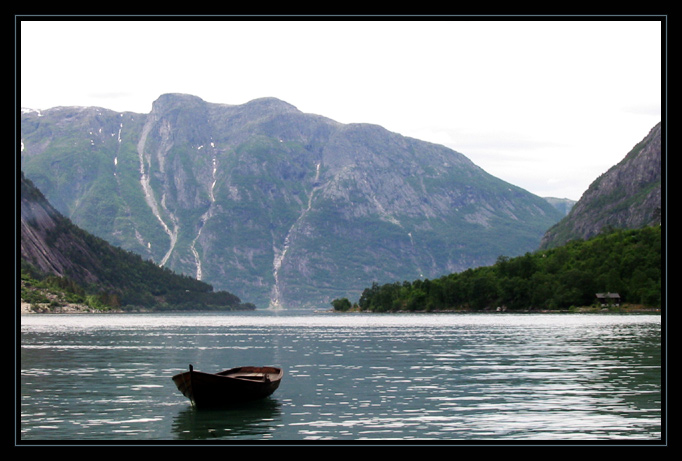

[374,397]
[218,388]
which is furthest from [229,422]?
[374,397]

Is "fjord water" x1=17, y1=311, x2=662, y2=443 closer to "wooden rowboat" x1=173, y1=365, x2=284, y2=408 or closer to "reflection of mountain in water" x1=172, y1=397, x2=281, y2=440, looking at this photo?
"reflection of mountain in water" x1=172, y1=397, x2=281, y2=440

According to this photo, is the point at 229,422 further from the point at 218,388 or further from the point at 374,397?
the point at 374,397

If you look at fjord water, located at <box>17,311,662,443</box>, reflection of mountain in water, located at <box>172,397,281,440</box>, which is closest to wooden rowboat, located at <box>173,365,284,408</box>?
reflection of mountain in water, located at <box>172,397,281,440</box>
